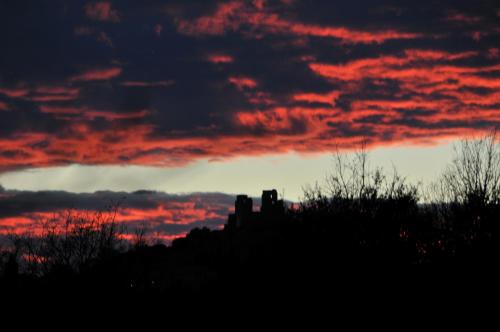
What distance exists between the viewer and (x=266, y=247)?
A: 2004 inches

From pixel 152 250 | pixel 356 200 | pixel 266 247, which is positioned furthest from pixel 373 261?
pixel 152 250

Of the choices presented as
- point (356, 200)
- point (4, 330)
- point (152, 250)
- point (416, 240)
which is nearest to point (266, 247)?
point (356, 200)

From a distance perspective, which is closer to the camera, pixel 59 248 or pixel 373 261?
pixel 373 261

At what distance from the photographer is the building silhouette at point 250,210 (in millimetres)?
91750

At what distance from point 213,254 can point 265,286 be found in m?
43.2

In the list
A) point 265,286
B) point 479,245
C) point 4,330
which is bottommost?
point 4,330

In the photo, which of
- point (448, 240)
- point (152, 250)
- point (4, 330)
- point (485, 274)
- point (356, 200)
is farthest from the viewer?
point (152, 250)

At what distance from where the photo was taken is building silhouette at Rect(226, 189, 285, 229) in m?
91.8

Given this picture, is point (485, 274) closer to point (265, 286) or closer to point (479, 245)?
point (479, 245)

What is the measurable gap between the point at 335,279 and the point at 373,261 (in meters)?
2.51

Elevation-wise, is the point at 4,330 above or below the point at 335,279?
below

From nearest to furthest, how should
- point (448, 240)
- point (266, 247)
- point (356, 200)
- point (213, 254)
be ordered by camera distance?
point (448, 240) → point (266, 247) → point (356, 200) → point (213, 254)

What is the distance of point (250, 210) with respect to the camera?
102 m

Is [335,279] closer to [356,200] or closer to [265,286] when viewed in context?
[265,286]
